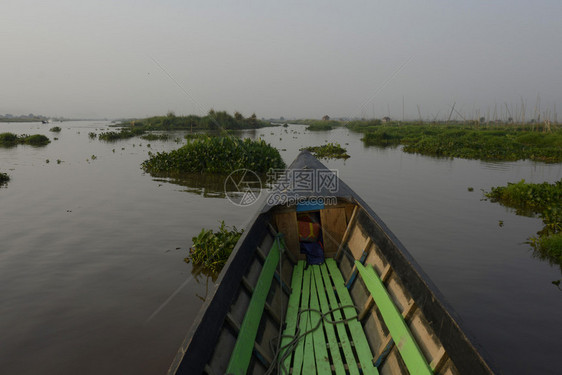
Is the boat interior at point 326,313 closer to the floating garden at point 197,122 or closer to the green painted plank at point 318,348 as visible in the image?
the green painted plank at point 318,348

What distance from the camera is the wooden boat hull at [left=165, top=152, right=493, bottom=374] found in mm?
2773

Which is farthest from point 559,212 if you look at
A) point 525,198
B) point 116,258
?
point 116,258

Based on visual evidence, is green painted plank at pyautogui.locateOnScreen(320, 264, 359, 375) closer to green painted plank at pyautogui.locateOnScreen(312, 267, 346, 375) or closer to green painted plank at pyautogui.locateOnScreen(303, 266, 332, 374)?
green painted plank at pyautogui.locateOnScreen(312, 267, 346, 375)

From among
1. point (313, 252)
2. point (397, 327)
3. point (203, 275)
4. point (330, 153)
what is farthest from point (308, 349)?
point (330, 153)

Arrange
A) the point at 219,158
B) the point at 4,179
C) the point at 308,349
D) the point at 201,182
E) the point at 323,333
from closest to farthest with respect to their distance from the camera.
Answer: the point at 308,349 < the point at 323,333 < the point at 4,179 < the point at 201,182 < the point at 219,158

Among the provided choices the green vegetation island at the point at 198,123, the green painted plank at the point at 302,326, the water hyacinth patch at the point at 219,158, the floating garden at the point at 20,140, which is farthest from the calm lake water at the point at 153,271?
the green vegetation island at the point at 198,123

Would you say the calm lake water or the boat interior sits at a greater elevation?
the boat interior

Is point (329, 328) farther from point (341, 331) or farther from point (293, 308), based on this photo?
point (293, 308)

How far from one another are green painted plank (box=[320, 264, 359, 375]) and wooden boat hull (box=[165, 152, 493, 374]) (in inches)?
0.6

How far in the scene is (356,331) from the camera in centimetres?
405

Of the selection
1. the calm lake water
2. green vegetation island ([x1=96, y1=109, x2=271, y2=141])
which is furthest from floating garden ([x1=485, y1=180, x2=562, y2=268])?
green vegetation island ([x1=96, y1=109, x2=271, y2=141])

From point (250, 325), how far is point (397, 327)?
4.96ft

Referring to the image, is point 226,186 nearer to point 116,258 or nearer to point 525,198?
point 116,258

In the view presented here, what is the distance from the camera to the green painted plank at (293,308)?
12.7 feet
